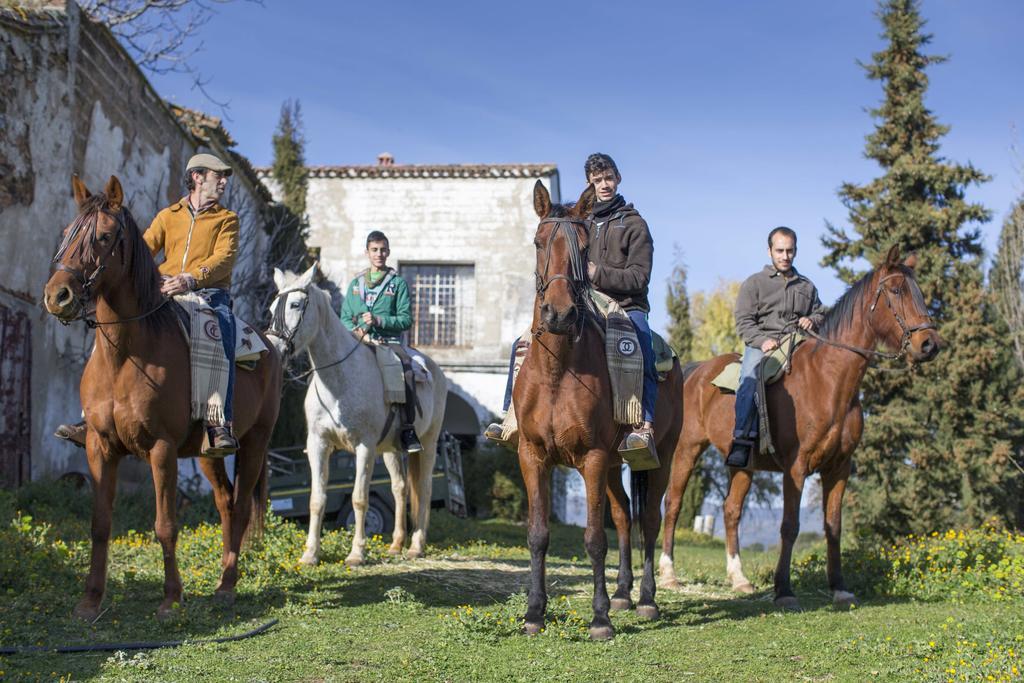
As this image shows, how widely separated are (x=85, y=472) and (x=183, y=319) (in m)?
8.09

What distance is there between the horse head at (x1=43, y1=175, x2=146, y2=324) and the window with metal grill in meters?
23.1

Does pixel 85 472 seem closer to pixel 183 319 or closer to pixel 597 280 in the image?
pixel 183 319

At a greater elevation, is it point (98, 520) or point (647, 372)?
point (647, 372)

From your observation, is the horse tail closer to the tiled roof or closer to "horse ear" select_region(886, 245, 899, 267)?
"horse ear" select_region(886, 245, 899, 267)

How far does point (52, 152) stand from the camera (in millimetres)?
13586

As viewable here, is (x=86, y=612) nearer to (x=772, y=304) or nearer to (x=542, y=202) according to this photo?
(x=542, y=202)

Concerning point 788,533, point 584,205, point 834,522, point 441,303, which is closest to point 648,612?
point 788,533

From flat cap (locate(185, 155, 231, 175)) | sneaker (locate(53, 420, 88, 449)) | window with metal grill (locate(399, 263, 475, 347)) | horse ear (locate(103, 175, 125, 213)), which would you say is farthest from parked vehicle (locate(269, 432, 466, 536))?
window with metal grill (locate(399, 263, 475, 347))

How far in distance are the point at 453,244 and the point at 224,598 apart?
77.5 feet

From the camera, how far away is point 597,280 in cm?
700

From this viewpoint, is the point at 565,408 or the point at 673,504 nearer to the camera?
the point at 565,408

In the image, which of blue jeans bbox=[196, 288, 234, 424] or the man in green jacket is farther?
the man in green jacket

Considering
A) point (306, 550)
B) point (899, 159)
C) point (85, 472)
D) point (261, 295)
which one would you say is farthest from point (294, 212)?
point (306, 550)

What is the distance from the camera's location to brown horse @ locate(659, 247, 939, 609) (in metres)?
8.37
